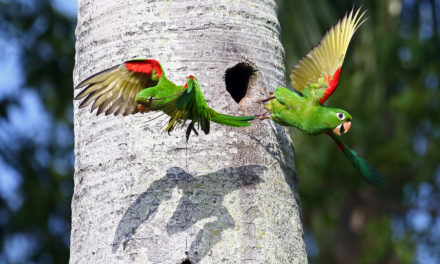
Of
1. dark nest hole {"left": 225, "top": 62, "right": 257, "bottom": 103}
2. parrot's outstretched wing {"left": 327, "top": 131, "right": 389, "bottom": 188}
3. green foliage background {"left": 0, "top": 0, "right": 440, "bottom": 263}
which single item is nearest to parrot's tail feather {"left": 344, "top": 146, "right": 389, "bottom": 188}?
parrot's outstretched wing {"left": 327, "top": 131, "right": 389, "bottom": 188}

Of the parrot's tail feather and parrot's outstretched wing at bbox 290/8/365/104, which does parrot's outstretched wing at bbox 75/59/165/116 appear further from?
the parrot's tail feather

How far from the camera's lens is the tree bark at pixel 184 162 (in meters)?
2.12

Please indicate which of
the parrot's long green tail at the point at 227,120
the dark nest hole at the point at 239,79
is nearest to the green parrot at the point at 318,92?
the dark nest hole at the point at 239,79

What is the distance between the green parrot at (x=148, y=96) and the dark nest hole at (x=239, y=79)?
0.97ft

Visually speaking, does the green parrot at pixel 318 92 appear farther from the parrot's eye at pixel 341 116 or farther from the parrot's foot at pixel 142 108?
the parrot's foot at pixel 142 108

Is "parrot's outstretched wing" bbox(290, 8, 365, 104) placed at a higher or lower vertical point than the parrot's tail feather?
higher

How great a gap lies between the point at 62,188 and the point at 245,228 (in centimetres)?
661

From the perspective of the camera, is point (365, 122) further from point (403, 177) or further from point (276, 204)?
point (276, 204)

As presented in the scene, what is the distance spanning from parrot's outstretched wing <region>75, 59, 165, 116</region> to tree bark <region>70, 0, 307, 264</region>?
0.43ft

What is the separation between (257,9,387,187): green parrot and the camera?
2506mm

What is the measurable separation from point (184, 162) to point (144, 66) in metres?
0.37

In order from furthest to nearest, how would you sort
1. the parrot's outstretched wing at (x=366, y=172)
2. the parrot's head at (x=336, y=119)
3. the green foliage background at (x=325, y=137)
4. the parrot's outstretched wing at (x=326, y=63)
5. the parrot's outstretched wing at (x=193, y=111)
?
1. the green foliage background at (x=325, y=137)
2. the parrot's outstretched wing at (x=366, y=172)
3. the parrot's outstretched wing at (x=326, y=63)
4. the parrot's head at (x=336, y=119)
5. the parrot's outstretched wing at (x=193, y=111)

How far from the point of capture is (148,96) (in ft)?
6.68

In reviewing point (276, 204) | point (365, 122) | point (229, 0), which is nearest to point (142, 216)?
point (276, 204)
